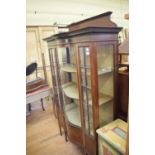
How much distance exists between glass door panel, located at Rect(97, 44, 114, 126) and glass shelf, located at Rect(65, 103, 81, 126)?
0.42m

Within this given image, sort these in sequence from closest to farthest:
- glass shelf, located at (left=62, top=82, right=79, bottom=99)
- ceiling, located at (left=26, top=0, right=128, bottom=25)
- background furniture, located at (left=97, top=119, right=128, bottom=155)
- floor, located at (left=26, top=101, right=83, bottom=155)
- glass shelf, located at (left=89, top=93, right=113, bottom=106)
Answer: background furniture, located at (left=97, top=119, right=128, bottom=155) < glass shelf, located at (left=89, top=93, right=113, bottom=106) < glass shelf, located at (left=62, top=82, right=79, bottom=99) < floor, located at (left=26, top=101, right=83, bottom=155) < ceiling, located at (left=26, top=0, right=128, bottom=25)

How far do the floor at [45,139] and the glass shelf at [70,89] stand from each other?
2.81 ft

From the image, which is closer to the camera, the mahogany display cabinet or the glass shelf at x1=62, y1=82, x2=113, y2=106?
the mahogany display cabinet

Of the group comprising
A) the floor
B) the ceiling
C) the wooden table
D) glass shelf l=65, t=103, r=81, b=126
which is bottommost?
the floor

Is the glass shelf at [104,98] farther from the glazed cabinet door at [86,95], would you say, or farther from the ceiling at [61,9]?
the ceiling at [61,9]

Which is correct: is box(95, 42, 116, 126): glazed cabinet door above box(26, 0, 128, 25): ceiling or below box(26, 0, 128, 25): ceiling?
below

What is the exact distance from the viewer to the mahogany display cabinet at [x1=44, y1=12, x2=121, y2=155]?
1.39 m

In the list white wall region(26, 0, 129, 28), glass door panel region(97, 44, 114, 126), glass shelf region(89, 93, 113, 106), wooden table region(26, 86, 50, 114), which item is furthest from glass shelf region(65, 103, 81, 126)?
white wall region(26, 0, 129, 28)

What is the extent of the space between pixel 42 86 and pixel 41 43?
147cm

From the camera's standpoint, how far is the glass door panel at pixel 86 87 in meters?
1.47

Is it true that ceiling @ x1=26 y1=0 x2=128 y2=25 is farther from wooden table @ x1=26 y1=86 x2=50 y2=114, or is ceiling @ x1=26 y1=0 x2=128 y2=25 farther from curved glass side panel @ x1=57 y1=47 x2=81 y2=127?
curved glass side panel @ x1=57 y1=47 x2=81 y2=127

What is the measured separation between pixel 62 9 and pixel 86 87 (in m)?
3.25

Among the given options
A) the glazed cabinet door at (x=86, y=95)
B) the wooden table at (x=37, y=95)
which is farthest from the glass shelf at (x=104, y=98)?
the wooden table at (x=37, y=95)
